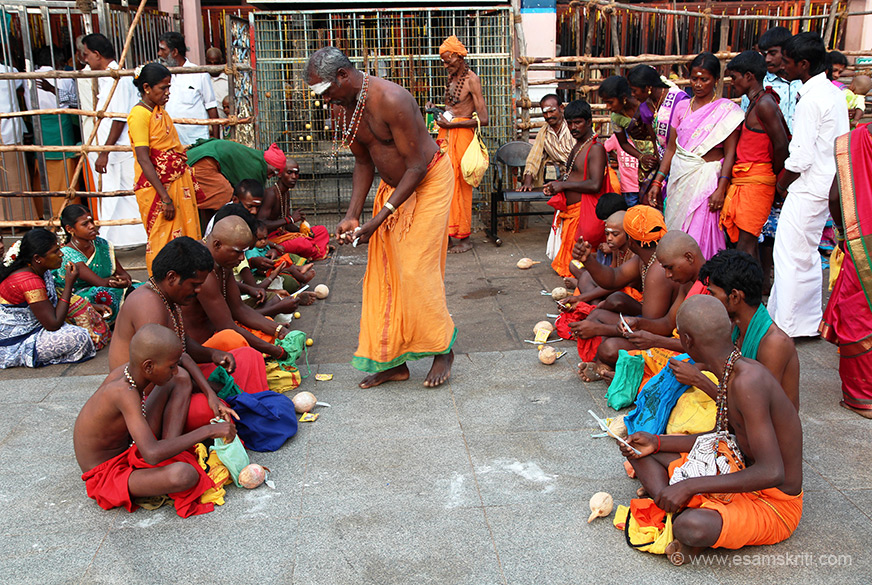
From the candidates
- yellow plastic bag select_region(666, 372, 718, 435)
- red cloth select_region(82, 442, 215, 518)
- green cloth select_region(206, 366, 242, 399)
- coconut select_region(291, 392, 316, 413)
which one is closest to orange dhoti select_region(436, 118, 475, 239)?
coconut select_region(291, 392, 316, 413)

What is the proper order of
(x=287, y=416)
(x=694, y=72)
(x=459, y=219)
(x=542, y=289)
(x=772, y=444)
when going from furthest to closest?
(x=459, y=219)
(x=542, y=289)
(x=694, y=72)
(x=287, y=416)
(x=772, y=444)

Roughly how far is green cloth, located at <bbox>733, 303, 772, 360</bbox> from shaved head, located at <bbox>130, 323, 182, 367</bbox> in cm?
233

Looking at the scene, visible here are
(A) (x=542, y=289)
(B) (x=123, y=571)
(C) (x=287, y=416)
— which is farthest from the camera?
(A) (x=542, y=289)

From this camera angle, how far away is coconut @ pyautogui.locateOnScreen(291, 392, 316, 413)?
164 inches

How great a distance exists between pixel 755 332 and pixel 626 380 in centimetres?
119

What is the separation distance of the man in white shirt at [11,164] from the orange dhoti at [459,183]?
14.0 feet

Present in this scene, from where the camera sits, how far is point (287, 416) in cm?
393

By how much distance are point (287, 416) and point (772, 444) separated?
2286 mm

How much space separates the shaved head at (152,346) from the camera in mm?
Result: 3141

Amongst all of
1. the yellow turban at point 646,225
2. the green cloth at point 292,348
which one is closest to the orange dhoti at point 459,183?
the green cloth at point 292,348

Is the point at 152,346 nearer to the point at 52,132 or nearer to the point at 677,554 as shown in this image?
the point at 677,554

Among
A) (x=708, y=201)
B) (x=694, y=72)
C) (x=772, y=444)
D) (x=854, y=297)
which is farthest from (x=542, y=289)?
(x=772, y=444)

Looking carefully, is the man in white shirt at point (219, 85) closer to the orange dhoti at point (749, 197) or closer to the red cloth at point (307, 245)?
the red cloth at point (307, 245)

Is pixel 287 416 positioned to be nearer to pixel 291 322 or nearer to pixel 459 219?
pixel 291 322
